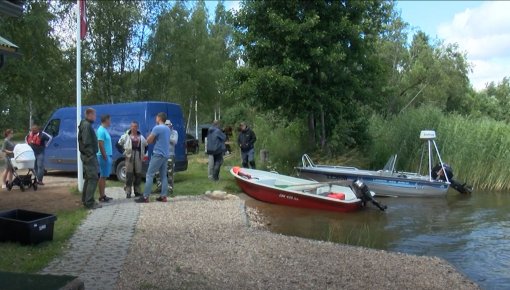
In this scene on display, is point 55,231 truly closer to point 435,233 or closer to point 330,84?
point 435,233

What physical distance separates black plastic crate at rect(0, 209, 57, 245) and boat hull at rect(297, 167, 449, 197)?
9.70 metres

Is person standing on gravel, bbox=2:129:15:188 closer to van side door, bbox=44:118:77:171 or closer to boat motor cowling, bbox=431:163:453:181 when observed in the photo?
van side door, bbox=44:118:77:171

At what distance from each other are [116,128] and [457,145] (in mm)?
11945

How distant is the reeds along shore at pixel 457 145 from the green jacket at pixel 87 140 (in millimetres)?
12185

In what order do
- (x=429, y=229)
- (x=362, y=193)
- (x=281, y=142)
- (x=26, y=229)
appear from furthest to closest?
(x=281, y=142) < (x=362, y=193) < (x=429, y=229) < (x=26, y=229)

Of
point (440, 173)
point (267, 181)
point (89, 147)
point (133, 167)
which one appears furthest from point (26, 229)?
point (440, 173)

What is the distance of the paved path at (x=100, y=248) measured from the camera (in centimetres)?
586

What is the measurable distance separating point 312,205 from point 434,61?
84.9 feet

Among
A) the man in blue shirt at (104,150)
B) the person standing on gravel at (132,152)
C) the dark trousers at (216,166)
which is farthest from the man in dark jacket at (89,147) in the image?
the dark trousers at (216,166)

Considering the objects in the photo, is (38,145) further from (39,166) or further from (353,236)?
(353,236)

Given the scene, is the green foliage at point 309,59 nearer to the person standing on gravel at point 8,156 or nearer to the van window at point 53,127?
the van window at point 53,127

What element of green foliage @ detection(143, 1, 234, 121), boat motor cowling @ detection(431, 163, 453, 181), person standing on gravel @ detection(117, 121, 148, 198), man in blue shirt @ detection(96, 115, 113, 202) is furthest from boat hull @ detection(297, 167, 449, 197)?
man in blue shirt @ detection(96, 115, 113, 202)

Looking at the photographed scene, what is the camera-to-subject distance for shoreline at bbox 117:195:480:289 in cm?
580

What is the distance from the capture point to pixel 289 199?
43.8 ft
